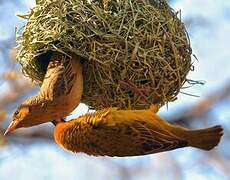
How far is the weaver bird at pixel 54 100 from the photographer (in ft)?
5.97

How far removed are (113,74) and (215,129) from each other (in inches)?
13.3

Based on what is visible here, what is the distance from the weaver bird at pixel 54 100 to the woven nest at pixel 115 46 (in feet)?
0.22

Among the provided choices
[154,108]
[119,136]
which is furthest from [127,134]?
[154,108]

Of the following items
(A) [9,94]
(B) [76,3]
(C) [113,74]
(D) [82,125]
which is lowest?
(A) [9,94]

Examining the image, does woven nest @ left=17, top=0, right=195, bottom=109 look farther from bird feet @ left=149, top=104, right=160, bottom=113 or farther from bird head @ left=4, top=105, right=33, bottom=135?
bird head @ left=4, top=105, right=33, bottom=135

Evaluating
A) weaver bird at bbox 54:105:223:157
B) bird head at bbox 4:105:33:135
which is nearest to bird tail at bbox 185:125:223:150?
weaver bird at bbox 54:105:223:157

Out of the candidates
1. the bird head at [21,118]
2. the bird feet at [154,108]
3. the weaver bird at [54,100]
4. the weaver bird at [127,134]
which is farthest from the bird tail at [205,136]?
the bird head at [21,118]

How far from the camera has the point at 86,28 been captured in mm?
1931

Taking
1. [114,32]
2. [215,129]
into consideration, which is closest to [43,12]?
[114,32]

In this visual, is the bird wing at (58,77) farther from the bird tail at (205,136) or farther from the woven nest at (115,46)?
the bird tail at (205,136)

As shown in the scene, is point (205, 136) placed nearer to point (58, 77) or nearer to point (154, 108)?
point (154, 108)

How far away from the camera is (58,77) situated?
6.16ft

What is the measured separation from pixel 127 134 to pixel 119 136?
22mm

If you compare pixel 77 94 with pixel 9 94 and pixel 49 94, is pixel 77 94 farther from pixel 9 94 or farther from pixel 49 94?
pixel 9 94
